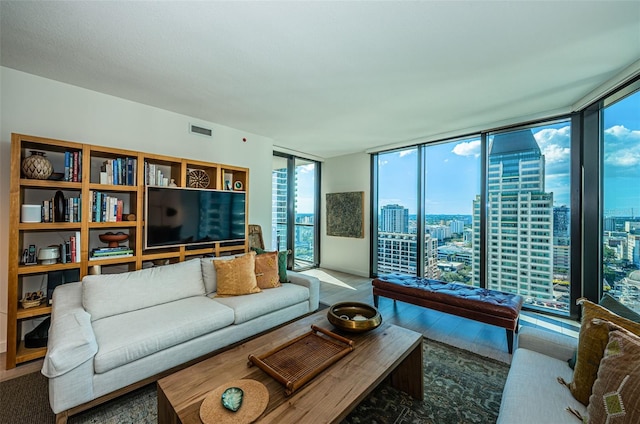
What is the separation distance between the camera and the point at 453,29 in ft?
5.82

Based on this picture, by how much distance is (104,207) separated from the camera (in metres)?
2.61

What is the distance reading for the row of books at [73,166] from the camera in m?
2.41

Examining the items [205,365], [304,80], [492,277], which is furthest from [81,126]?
[492,277]

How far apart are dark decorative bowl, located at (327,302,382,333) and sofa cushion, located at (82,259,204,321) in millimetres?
1506

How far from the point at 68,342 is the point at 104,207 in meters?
1.55

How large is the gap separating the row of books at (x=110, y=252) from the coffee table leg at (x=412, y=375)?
9.34ft

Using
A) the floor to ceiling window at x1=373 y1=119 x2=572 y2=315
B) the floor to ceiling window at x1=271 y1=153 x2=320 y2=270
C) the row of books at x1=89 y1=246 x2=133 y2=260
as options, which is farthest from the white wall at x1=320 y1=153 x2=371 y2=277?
the row of books at x1=89 y1=246 x2=133 y2=260

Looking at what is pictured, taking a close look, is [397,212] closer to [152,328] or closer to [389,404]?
[389,404]

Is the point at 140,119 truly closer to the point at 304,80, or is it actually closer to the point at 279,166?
the point at 304,80

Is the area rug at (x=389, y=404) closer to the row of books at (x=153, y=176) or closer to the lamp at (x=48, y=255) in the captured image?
the lamp at (x=48, y=255)

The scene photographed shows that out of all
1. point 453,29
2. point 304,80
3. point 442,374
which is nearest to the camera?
point 453,29

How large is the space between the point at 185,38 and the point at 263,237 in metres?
3.03

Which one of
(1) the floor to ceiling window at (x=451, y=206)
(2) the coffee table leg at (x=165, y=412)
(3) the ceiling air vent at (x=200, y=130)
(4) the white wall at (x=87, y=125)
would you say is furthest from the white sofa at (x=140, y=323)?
(1) the floor to ceiling window at (x=451, y=206)

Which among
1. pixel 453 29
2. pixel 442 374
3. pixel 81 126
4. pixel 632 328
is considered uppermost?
pixel 453 29
